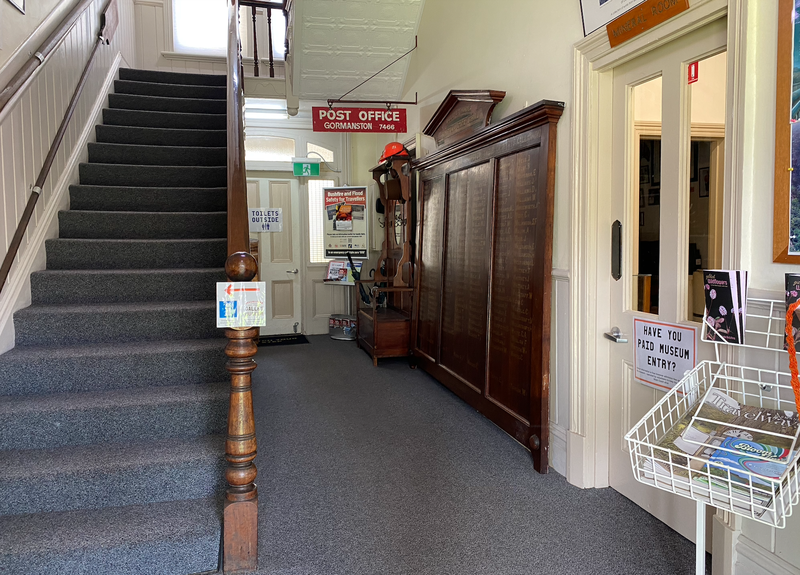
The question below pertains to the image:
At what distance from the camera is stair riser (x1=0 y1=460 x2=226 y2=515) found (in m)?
2.06

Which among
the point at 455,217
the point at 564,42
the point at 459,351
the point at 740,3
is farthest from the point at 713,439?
the point at 455,217

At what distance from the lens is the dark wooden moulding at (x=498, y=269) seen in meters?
2.90

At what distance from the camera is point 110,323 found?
2.83m

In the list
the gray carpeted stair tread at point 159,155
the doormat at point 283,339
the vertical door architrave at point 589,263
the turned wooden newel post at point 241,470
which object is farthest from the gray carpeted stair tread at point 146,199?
the doormat at point 283,339

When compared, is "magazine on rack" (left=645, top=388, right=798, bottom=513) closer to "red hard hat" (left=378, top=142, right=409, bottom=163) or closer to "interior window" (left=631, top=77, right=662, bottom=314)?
"interior window" (left=631, top=77, right=662, bottom=314)

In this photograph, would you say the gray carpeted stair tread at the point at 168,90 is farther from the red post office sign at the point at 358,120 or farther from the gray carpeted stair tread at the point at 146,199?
the gray carpeted stair tread at the point at 146,199

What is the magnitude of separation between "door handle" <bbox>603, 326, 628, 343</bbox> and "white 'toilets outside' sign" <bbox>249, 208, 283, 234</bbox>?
16.5ft

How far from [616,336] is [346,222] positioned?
185 inches

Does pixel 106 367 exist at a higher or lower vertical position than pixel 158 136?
lower

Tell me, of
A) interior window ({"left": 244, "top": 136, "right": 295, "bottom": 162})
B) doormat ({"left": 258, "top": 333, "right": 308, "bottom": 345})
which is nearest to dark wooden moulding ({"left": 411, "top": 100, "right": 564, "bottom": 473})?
doormat ({"left": 258, "top": 333, "right": 308, "bottom": 345})

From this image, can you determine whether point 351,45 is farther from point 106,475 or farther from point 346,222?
point 106,475

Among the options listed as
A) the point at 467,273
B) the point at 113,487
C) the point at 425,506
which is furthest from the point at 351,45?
the point at 113,487

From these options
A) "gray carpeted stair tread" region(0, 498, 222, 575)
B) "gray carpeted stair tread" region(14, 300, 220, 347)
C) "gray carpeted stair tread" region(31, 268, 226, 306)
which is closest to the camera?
"gray carpeted stair tread" region(0, 498, 222, 575)

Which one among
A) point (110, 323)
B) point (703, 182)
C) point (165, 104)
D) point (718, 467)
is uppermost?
point (165, 104)
